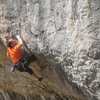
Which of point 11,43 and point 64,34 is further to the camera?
point 11,43

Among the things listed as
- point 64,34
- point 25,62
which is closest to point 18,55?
point 25,62

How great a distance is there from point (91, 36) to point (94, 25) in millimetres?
170

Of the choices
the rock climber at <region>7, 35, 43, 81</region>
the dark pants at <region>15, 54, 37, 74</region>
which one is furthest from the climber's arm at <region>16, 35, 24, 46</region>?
the dark pants at <region>15, 54, 37, 74</region>

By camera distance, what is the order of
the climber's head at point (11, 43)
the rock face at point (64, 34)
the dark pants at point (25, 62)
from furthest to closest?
the dark pants at point (25, 62) → the climber's head at point (11, 43) → the rock face at point (64, 34)

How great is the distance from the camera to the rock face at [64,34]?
4227 mm

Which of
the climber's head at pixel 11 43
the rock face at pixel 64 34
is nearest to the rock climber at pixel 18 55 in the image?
the climber's head at pixel 11 43

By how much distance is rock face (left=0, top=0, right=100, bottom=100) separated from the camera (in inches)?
166

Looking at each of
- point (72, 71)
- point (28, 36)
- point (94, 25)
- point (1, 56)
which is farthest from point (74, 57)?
point (1, 56)

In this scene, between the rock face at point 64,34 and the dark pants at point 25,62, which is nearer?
the rock face at point 64,34

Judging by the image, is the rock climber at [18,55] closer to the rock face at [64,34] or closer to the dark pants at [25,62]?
the dark pants at [25,62]

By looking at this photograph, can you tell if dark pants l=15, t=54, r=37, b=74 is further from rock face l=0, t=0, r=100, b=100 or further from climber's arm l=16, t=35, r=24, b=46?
climber's arm l=16, t=35, r=24, b=46

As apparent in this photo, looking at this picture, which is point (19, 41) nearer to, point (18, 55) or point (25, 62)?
point (18, 55)

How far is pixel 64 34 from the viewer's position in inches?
180

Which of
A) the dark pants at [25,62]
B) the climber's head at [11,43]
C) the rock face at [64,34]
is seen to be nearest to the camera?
the rock face at [64,34]
